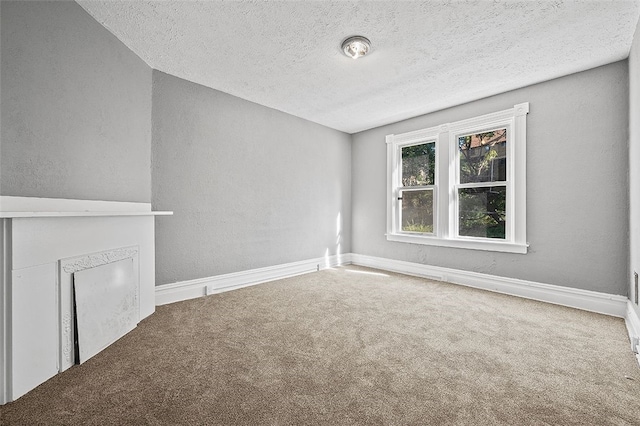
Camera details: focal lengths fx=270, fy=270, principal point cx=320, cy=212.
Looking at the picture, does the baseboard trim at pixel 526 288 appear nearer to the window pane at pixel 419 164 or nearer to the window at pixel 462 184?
the window at pixel 462 184

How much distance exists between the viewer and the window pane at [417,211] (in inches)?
161

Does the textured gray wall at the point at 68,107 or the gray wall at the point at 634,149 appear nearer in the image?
the textured gray wall at the point at 68,107

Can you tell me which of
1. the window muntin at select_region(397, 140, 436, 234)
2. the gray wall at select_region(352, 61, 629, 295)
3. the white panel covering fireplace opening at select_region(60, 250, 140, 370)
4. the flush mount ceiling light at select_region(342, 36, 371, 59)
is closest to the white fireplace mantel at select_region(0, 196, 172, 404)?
the white panel covering fireplace opening at select_region(60, 250, 140, 370)

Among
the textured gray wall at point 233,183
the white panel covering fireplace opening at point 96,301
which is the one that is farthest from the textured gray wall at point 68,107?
the white panel covering fireplace opening at point 96,301

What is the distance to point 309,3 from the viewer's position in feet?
6.17

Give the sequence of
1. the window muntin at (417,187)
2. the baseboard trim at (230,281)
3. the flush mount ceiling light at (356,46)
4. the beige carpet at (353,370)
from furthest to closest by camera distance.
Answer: the window muntin at (417,187) < the baseboard trim at (230,281) < the flush mount ceiling light at (356,46) < the beige carpet at (353,370)

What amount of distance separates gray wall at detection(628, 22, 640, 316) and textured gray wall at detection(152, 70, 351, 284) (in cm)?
345

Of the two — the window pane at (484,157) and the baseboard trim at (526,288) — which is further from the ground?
the window pane at (484,157)

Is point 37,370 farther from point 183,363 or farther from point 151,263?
point 151,263

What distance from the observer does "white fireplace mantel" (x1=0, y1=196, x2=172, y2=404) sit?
4.57ft

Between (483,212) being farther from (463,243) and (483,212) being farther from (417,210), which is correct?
(417,210)

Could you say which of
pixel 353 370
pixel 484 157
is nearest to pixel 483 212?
pixel 484 157

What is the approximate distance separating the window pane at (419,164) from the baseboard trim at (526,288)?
130 cm

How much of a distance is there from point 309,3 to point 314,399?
8.08ft
